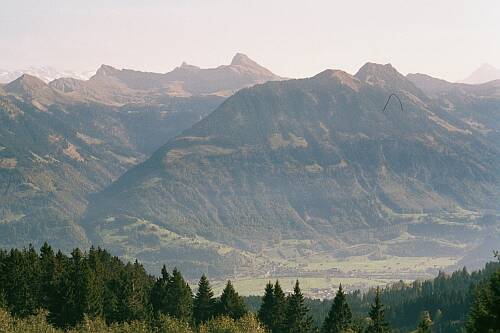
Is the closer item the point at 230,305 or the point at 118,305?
the point at 118,305

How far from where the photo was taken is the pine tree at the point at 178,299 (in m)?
128

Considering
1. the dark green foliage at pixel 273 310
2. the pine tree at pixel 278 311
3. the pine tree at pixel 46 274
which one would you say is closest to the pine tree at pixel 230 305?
the dark green foliage at pixel 273 310

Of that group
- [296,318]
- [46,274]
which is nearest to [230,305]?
[296,318]

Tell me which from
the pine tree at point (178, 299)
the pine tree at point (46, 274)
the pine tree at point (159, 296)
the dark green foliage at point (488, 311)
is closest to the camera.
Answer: the dark green foliage at point (488, 311)

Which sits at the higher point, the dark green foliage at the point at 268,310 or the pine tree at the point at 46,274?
the pine tree at the point at 46,274

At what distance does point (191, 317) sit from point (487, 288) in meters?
89.2

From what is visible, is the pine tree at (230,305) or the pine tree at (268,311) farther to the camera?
the pine tree at (230,305)

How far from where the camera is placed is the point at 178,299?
424 ft

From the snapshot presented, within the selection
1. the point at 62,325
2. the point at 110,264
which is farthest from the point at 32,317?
the point at 110,264

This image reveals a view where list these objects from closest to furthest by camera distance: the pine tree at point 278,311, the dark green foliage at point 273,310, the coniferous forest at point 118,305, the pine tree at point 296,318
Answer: the coniferous forest at point 118,305, the pine tree at point 296,318, the pine tree at point 278,311, the dark green foliage at point 273,310

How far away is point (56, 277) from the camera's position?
11925 centimetres

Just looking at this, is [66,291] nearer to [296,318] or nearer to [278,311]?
[278,311]

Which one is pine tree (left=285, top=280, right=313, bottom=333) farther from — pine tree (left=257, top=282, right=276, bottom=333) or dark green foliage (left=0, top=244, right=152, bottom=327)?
dark green foliage (left=0, top=244, right=152, bottom=327)

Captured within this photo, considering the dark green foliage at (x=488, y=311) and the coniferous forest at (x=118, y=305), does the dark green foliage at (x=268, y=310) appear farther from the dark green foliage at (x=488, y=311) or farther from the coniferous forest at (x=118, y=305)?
the dark green foliage at (x=488, y=311)
